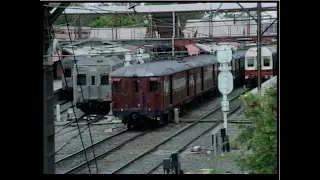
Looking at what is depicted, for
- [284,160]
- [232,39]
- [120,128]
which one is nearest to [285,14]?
[232,39]

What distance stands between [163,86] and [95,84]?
475 mm

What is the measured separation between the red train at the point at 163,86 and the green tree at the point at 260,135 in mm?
150

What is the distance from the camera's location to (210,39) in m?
2.37

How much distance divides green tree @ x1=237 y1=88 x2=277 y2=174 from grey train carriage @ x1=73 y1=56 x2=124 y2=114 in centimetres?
68

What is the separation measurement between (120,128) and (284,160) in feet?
2.69

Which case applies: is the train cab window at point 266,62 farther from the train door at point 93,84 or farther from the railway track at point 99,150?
the train door at point 93,84

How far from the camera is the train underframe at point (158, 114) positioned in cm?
243

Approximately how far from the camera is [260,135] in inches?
86.0

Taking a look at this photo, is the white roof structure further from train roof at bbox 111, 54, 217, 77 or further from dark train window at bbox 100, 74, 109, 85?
dark train window at bbox 100, 74, 109, 85

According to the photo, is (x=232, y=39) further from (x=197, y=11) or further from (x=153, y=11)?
(x=153, y=11)

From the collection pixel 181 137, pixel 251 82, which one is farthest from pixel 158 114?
pixel 251 82

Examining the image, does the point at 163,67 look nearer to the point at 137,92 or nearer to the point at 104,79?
Answer: the point at 137,92

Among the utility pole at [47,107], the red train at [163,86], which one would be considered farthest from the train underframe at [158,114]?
the utility pole at [47,107]

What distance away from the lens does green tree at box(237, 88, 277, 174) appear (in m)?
2.13
